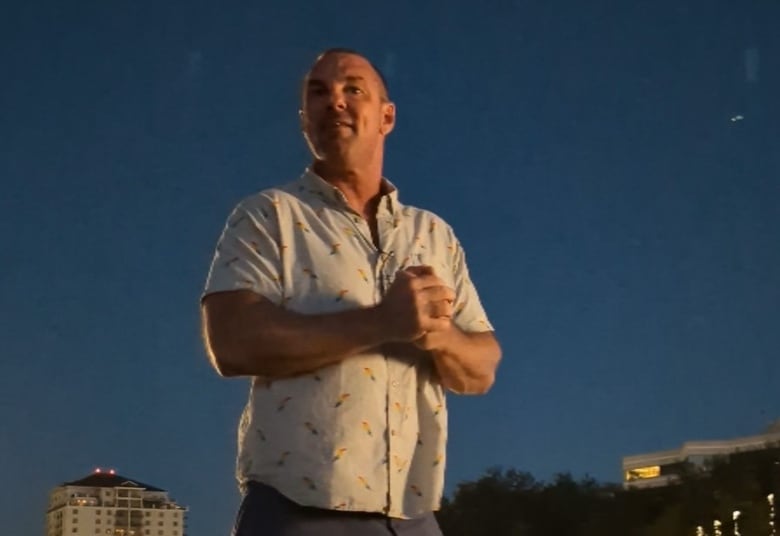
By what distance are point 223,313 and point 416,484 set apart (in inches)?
14.9

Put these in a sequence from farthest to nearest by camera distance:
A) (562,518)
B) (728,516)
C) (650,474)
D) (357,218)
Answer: (650,474), (562,518), (728,516), (357,218)

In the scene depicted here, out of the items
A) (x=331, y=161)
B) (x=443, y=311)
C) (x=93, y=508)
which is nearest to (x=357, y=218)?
(x=331, y=161)

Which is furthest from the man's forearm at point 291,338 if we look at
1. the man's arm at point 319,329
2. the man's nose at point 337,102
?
the man's nose at point 337,102

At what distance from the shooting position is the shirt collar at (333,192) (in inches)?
89.7

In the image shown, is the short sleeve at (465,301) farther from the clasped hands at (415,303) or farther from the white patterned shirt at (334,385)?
the clasped hands at (415,303)

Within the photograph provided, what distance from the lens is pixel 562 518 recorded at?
177 ft

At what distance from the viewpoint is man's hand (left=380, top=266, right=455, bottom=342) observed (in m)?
2.05

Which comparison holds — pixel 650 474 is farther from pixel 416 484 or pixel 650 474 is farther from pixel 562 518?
pixel 416 484

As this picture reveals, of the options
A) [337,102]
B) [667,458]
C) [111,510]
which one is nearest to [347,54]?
[337,102]

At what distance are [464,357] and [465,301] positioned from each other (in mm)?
208

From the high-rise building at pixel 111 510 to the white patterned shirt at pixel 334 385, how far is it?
78.7 m

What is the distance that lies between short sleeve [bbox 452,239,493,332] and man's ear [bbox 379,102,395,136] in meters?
0.23

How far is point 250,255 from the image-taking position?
217 centimetres

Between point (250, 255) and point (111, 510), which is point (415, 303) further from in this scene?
point (111, 510)
